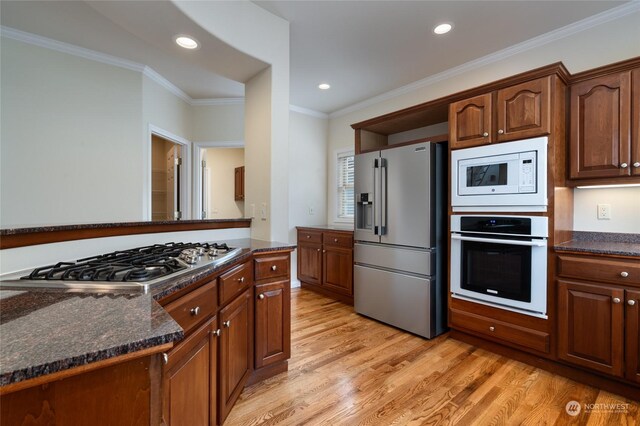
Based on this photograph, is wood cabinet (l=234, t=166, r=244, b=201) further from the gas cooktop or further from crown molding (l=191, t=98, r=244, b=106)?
the gas cooktop

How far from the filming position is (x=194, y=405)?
1227mm

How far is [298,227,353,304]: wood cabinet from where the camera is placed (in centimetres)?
366

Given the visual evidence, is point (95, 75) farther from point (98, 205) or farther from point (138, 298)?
point (138, 298)

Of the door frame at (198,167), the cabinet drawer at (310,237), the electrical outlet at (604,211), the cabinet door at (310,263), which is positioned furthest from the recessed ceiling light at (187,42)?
the electrical outlet at (604,211)

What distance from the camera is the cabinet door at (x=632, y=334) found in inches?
71.0

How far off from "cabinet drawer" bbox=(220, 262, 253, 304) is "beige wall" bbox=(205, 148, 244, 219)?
4464mm

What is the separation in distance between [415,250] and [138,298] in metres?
2.37

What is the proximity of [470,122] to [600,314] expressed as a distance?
1640 millimetres

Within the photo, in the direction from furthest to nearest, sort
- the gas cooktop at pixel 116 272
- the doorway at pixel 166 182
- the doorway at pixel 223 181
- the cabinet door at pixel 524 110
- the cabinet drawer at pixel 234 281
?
the doorway at pixel 223 181 < the doorway at pixel 166 182 < the cabinet door at pixel 524 110 < the cabinet drawer at pixel 234 281 < the gas cooktop at pixel 116 272

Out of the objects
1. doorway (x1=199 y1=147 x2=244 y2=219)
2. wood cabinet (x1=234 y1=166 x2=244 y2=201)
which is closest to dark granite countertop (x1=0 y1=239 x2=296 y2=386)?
wood cabinet (x1=234 y1=166 x2=244 y2=201)

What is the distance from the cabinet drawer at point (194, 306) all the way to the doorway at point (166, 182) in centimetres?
296

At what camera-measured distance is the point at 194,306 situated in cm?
122

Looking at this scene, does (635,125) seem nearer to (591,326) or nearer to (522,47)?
(522,47)

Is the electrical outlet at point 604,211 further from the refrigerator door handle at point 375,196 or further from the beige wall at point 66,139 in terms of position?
the beige wall at point 66,139
